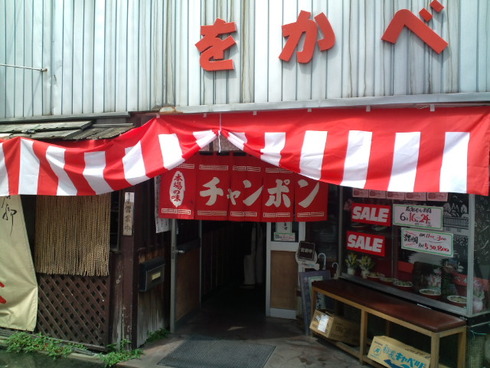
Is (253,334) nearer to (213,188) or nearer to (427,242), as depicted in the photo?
(213,188)

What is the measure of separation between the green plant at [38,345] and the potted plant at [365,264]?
4547mm

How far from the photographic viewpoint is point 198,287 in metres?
7.68

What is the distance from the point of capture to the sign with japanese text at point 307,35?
4523 mm

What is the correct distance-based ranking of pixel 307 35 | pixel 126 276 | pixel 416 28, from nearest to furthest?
pixel 416 28
pixel 307 35
pixel 126 276

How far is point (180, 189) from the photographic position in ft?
19.8

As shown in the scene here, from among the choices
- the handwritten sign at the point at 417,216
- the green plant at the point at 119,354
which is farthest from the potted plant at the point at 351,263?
the green plant at the point at 119,354

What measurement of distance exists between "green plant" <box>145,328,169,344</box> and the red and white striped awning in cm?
256

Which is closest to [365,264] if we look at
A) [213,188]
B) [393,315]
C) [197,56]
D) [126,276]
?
[393,315]

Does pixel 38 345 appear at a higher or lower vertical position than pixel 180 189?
lower

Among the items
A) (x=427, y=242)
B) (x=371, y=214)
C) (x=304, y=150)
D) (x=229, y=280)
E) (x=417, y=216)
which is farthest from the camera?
(x=229, y=280)

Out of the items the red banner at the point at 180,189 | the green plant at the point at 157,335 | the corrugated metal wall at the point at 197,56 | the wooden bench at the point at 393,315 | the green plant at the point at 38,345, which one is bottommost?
the green plant at the point at 38,345

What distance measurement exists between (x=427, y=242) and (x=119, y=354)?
15.2ft

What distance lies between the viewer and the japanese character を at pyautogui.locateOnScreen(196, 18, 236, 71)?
5.40 meters

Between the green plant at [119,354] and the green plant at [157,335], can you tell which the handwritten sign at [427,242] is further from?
the green plant at [119,354]
